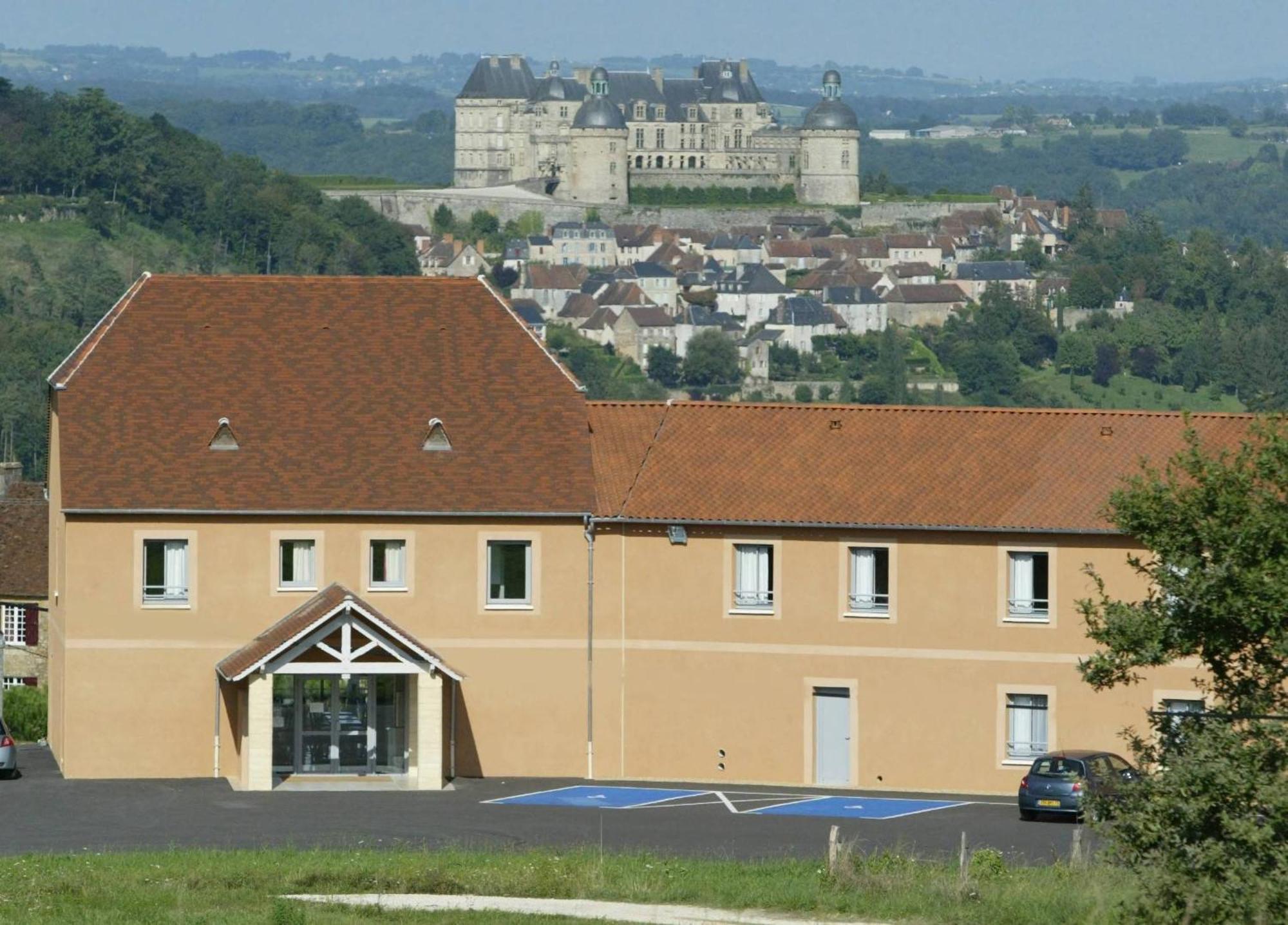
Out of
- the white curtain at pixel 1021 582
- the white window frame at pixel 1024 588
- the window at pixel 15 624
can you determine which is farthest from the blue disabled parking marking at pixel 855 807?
the window at pixel 15 624

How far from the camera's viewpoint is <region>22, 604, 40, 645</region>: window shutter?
6059cm

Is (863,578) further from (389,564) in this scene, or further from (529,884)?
(529,884)

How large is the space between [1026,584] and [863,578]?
218 centimetres

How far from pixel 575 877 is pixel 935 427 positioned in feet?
46.2

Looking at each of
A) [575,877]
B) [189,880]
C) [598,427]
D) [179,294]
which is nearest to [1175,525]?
[575,877]

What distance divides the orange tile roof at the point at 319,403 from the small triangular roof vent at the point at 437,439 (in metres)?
0.10

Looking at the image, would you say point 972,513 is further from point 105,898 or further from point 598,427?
point 105,898

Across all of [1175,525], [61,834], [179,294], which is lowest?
[61,834]

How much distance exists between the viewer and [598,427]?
41.5m

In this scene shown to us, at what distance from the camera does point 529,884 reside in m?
28.5

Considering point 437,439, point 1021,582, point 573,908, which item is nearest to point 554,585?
point 437,439

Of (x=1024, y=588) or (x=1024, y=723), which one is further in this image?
(x=1024, y=588)

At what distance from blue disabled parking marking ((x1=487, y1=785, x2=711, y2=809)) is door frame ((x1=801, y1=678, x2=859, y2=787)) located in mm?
1594

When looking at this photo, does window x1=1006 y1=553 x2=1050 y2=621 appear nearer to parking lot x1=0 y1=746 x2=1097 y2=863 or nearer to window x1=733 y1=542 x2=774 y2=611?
parking lot x1=0 y1=746 x2=1097 y2=863
